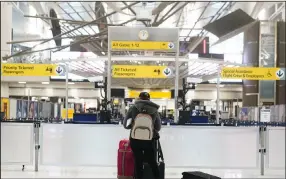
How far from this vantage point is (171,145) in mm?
8406

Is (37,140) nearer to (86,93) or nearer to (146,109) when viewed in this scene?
(146,109)

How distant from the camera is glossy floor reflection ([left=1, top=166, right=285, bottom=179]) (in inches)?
305

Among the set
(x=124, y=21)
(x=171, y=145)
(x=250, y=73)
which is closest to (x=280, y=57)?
(x=124, y=21)

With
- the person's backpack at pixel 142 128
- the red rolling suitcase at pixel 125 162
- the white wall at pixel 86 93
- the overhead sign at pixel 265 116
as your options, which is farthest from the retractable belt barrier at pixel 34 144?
the white wall at pixel 86 93

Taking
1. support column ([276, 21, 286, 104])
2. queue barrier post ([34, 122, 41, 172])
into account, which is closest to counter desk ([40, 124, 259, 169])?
queue barrier post ([34, 122, 41, 172])

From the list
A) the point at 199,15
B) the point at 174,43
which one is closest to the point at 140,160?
the point at 174,43

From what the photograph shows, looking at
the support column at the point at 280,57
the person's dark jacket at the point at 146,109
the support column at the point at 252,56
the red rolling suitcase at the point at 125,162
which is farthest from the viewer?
the support column at the point at 252,56

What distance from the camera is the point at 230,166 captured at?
843 cm

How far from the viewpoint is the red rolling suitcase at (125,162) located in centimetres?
623

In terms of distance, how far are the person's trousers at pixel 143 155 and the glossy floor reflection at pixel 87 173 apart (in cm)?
182

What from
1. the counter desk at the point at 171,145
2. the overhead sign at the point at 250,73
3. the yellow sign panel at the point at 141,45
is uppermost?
the yellow sign panel at the point at 141,45

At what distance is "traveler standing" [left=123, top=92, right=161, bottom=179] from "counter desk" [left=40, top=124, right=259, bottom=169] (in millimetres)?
2441

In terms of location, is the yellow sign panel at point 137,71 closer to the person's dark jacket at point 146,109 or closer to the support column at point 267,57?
the person's dark jacket at point 146,109

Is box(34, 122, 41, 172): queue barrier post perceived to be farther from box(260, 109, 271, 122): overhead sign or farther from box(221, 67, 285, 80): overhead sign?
box(260, 109, 271, 122): overhead sign
